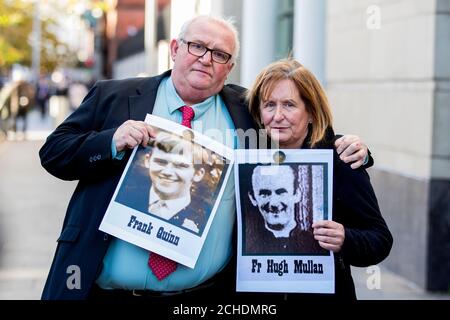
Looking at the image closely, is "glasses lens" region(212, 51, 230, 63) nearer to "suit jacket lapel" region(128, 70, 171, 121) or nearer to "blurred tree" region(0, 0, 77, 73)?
"suit jacket lapel" region(128, 70, 171, 121)

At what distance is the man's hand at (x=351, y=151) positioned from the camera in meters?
3.40

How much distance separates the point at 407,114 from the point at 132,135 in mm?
5859

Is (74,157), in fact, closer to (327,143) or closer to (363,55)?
(327,143)

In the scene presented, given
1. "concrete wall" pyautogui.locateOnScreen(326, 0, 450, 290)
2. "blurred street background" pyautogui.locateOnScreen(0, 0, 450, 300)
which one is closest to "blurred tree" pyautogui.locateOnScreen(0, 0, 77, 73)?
"blurred street background" pyautogui.locateOnScreen(0, 0, 450, 300)

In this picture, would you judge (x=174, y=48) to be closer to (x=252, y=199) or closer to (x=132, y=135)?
(x=132, y=135)

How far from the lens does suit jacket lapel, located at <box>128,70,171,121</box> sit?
353 cm

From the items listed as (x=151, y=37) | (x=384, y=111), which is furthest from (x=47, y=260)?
(x=151, y=37)

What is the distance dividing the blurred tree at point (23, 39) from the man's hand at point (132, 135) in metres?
27.4

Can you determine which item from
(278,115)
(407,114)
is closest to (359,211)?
(278,115)

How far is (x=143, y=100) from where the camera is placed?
3.57 metres

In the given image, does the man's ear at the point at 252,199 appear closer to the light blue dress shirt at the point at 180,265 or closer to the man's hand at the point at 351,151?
the light blue dress shirt at the point at 180,265

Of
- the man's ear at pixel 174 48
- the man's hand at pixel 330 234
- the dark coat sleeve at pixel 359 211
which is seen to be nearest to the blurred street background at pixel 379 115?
the dark coat sleeve at pixel 359 211

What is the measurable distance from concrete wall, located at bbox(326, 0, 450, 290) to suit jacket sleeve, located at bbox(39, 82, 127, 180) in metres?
4.97

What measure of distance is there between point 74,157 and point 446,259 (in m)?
5.40
